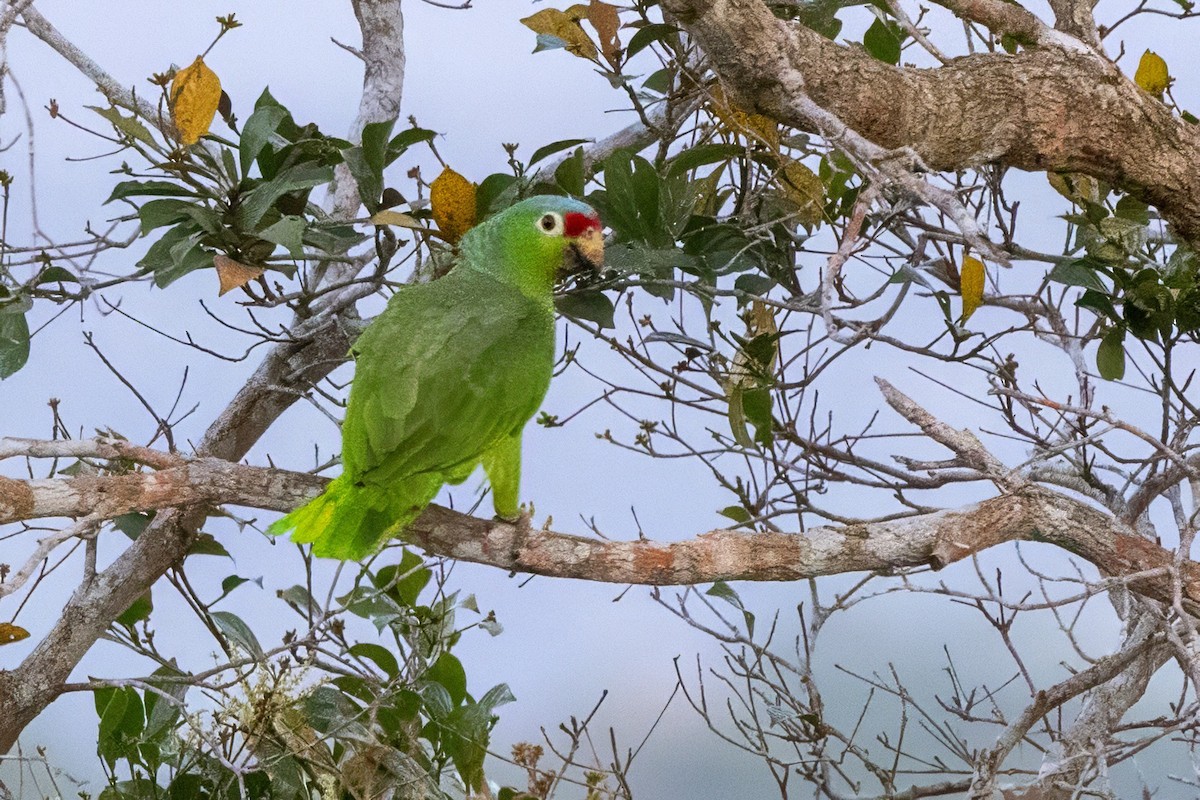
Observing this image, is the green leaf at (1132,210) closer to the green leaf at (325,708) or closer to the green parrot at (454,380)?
the green parrot at (454,380)

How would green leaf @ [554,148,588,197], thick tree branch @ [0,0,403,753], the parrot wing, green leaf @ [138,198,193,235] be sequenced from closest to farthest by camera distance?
the parrot wing, green leaf @ [138,198,193,235], green leaf @ [554,148,588,197], thick tree branch @ [0,0,403,753]

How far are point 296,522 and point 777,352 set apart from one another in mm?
1175

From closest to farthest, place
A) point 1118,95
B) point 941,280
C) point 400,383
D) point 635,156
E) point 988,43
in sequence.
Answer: point 400,383 < point 635,156 < point 1118,95 < point 941,280 < point 988,43

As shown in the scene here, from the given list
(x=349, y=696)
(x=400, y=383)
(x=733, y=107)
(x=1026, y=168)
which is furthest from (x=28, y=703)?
(x=1026, y=168)

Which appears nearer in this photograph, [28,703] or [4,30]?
[4,30]

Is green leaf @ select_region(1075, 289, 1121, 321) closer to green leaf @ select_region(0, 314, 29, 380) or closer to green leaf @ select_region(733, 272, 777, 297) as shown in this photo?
green leaf @ select_region(733, 272, 777, 297)

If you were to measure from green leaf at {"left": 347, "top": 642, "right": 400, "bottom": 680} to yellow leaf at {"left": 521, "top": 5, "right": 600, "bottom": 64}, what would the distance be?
4.51 ft

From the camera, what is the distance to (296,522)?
2.22 metres

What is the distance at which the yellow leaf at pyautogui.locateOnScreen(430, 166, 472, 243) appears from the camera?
100 inches

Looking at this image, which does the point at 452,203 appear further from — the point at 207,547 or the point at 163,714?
the point at 163,714

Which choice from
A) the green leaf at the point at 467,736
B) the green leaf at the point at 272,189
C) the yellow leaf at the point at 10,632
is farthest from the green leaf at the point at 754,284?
the yellow leaf at the point at 10,632

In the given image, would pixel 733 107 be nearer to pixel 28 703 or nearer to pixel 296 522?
pixel 296 522

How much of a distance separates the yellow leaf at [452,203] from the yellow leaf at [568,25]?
1.31ft

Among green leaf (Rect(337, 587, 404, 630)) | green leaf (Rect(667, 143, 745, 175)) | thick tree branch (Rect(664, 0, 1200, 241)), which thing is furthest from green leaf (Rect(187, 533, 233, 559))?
thick tree branch (Rect(664, 0, 1200, 241))
